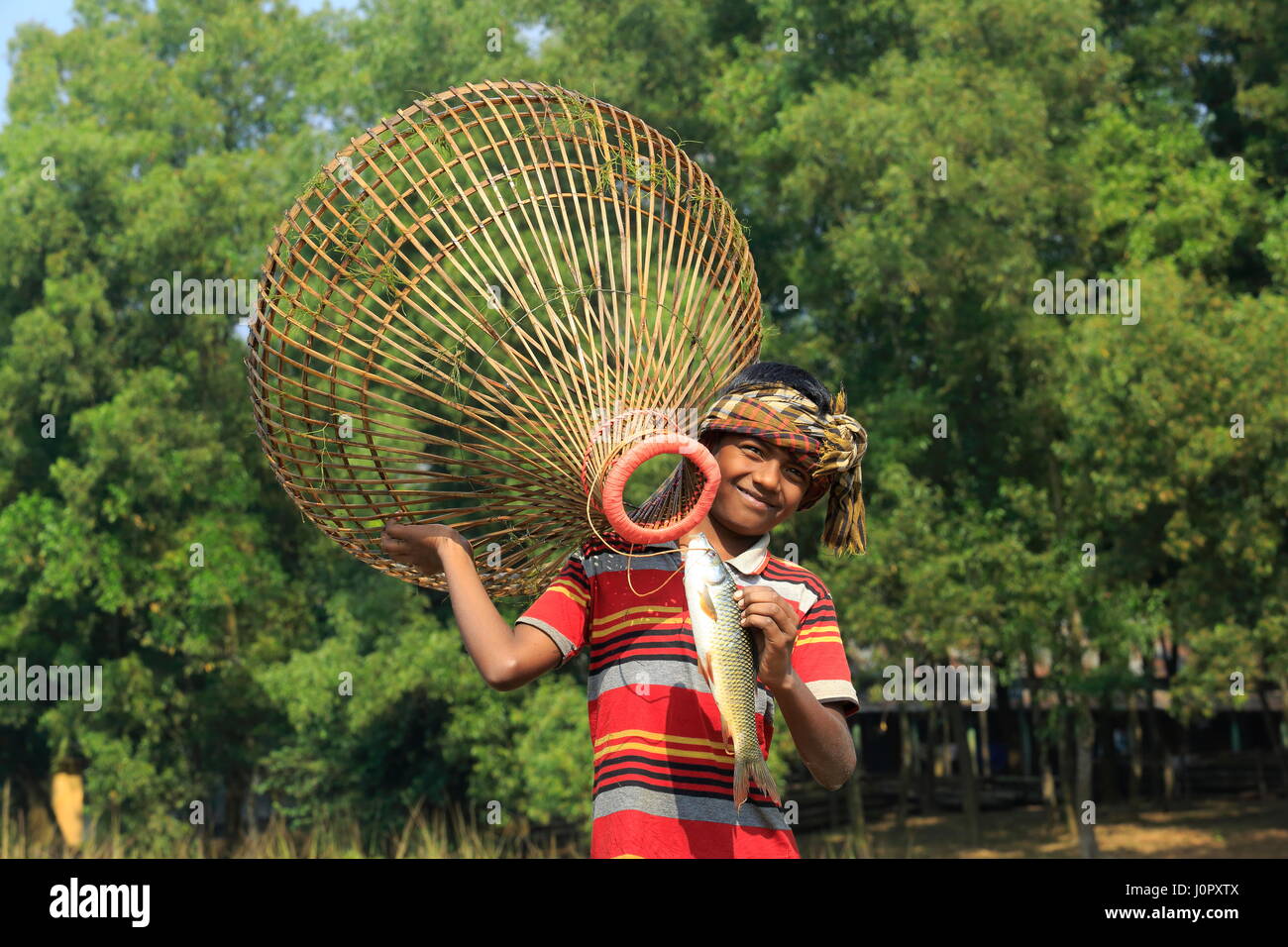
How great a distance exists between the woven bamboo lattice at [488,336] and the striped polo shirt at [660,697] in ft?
0.42

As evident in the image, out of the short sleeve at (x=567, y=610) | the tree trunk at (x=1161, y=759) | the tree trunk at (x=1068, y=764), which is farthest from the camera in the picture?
the tree trunk at (x=1161, y=759)

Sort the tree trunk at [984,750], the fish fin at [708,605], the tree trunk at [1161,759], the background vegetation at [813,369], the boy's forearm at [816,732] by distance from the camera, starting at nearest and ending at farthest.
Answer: the fish fin at [708,605]
the boy's forearm at [816,732]
the background vegetation at [813,369]
the tree trunk at [1161,759]
the tree trunk at [984,750]

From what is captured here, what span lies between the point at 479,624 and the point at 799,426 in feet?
2.23

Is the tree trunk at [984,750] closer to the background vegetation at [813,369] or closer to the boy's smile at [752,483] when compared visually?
the background vegetation at [813,369]

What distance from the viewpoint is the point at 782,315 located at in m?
20.0

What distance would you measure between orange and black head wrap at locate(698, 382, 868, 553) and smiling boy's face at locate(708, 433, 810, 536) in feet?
0.09

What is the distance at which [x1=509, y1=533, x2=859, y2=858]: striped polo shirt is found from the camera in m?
2.38

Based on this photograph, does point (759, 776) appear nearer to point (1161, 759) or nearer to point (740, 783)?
point (740, 783)

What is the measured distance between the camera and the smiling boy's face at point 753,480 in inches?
101

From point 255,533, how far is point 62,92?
33.3 ft

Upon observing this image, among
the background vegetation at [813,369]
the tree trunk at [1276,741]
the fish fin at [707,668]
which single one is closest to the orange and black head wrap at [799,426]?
the fish fin at [707,668]

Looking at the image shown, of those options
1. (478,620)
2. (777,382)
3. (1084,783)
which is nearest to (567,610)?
(478,620)

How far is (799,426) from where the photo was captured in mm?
2551
